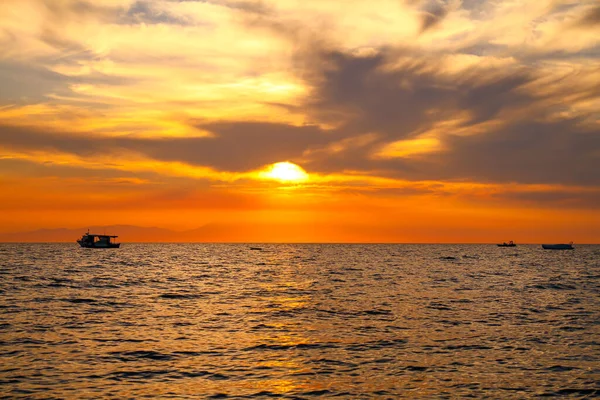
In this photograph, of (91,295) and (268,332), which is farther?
(91,295)

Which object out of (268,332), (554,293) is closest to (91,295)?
(268,332)

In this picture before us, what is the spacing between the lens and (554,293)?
68.4 meters

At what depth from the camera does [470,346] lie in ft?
106

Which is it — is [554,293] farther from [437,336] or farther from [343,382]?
[343,382]

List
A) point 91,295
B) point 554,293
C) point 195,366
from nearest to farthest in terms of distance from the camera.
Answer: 1. point 195,366
2. point 91,295
3. point 554,293

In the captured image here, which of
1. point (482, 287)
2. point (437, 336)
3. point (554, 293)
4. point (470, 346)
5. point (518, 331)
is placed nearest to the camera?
point (470, 346)

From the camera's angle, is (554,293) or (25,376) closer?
(25,376)

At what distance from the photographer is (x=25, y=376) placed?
24859 mm

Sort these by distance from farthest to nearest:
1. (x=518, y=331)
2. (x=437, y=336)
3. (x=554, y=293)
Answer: (x=554, y=293) < (x=518, y=331) < (x=437, y=336)

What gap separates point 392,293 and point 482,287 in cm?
1833

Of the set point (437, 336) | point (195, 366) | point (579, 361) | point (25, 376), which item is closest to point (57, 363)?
point (25, 376)

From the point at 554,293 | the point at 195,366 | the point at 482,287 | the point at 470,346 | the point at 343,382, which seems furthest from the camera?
the point at 482,287

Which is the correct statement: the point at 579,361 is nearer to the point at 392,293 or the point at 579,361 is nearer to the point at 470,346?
the point at 470,346

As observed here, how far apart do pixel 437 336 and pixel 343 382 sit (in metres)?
13.4
